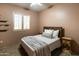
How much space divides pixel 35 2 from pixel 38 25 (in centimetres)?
39

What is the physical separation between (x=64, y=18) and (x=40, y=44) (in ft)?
1.98

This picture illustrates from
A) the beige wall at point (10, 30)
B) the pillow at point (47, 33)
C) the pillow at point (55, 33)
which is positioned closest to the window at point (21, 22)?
the beige wall at point (10, 30)

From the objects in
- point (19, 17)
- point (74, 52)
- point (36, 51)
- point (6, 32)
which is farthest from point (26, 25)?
point (74, 52)

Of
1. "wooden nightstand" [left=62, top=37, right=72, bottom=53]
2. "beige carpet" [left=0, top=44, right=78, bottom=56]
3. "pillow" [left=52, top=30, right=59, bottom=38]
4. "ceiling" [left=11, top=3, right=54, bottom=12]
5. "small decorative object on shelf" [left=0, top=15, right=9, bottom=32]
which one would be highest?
"ceiling" [left=11, top=3, right=54, bottom=12]

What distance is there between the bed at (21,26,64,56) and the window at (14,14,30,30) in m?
0.20

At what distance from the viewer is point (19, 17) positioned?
5.75 ft

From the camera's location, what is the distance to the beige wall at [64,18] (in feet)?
5.67

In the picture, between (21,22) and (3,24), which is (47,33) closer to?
(21,22)

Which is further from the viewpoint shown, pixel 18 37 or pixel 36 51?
pixel 18 37

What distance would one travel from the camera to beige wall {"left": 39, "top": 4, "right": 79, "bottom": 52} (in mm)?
1729

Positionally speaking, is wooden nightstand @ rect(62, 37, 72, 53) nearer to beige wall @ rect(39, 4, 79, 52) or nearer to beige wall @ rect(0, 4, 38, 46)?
beige wall @ rect(39, 4, 79, 52)

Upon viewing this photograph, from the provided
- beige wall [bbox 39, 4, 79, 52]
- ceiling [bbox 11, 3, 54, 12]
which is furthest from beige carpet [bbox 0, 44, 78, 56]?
ceiling [bbox 11, 3, 54, 12]

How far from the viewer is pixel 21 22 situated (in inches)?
70.4

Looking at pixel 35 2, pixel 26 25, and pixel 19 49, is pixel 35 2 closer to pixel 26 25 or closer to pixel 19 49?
pixel 26 25
